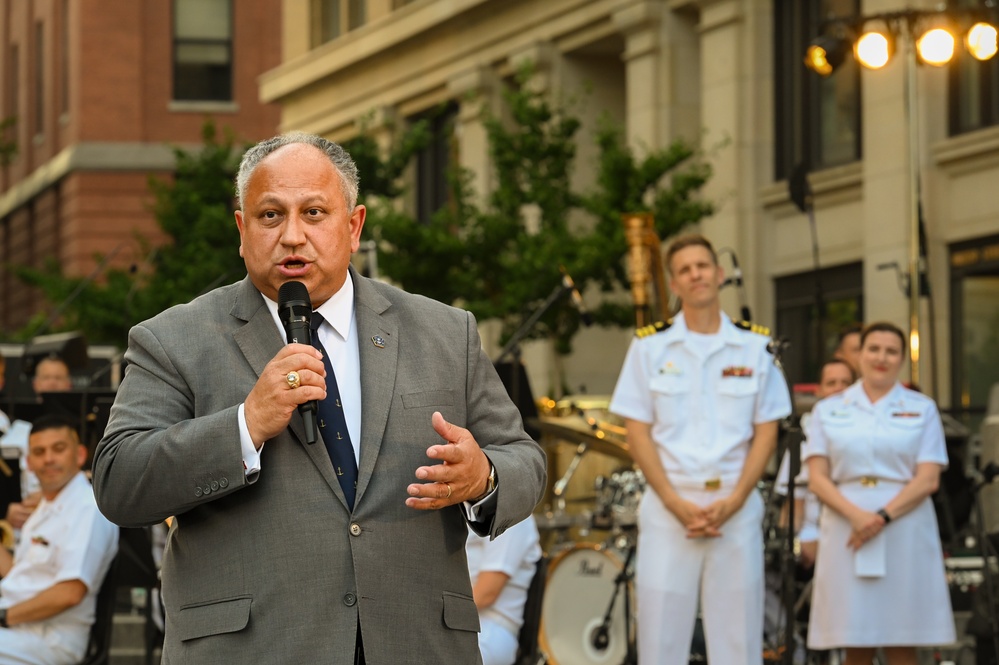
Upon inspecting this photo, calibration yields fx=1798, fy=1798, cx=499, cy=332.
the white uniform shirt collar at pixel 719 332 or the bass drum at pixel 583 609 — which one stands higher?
the white uniform shirt collar at pixel 719 332

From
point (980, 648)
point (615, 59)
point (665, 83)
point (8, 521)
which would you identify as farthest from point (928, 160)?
point (8, 521)

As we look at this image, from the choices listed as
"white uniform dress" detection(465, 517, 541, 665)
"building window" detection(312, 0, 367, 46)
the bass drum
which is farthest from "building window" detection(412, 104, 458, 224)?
"white uniform dress" detection(465, 517, 541, 665)

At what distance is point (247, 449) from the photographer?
367cm

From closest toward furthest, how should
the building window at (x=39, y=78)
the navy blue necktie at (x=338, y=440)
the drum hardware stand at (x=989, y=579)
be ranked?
the navy blue necktie at (x=338, y=440)
the drum hardware stand at (x=989, y=579)
the building window at (x=39, y=78)

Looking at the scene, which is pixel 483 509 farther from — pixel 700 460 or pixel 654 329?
pixel 654 329

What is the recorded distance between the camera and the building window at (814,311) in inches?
815

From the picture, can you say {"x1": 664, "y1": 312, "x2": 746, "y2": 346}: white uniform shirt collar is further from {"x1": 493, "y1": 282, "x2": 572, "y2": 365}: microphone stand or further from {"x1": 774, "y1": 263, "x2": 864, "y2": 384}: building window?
{"x1": 774, "y1": 263, "x2": 864, "y2": 384}: building window

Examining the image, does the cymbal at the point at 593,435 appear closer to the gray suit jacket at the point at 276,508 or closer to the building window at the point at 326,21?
the gray suit jacket at the point at 276,508

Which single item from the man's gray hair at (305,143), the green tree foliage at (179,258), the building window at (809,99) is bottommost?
the man's gray hair at (305,143)

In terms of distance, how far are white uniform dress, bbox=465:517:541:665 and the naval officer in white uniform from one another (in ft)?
1.76

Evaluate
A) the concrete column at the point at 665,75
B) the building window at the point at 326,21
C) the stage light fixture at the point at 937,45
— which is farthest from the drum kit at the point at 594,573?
the building window at the point at 326,21

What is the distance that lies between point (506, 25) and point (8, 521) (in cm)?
1840

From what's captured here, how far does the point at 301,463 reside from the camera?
3773 millimetres

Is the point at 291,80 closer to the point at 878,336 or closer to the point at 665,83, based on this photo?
the point at 665,83
